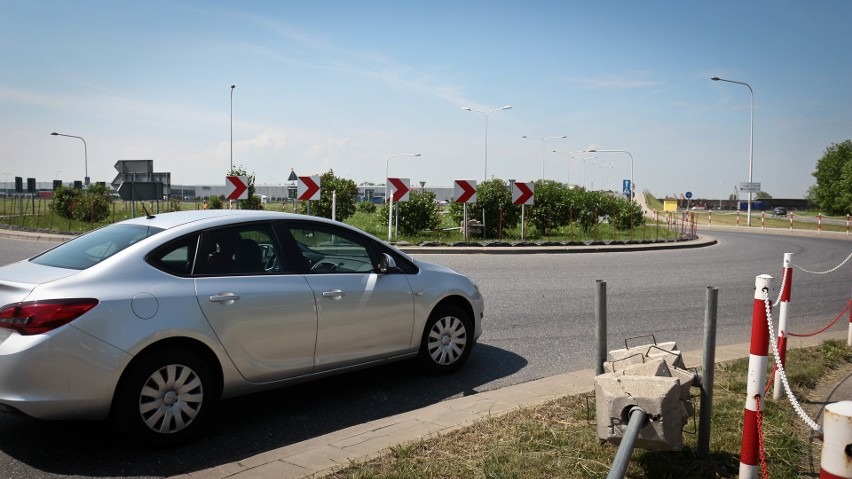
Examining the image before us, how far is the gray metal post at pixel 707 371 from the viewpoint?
3.99m

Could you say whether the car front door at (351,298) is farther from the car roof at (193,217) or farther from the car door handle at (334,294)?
the car roof at (193,217)

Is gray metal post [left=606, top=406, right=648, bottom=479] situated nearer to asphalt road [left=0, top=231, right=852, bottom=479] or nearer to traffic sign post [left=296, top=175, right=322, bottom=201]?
asphalt road [left=0, top=231, right=852, bottom=479]

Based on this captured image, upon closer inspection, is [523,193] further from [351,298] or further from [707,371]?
[707,371]

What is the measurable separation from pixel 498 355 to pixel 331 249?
2425mm

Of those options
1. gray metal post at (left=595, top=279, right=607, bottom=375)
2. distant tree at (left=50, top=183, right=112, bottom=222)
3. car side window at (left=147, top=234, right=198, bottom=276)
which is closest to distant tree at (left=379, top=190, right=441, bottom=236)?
distant tree at (left=50, top=183, right=112, bottom=222)

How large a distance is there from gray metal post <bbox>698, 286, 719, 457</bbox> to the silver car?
103 inches

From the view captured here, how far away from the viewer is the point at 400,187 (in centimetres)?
2247

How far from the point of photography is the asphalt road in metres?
4.52

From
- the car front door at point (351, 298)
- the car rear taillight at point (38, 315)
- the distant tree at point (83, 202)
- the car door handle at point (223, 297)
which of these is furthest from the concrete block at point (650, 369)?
the distant tree at point (83, 202)

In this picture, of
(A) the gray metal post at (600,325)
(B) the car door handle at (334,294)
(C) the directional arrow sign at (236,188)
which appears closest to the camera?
(A) the gray metal post at (600,325)

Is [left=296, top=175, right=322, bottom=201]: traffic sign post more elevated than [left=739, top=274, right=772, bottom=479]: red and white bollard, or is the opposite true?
[left=296, top=175, right=322, bottom=201]: traffic sign post

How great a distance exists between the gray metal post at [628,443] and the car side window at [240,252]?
2817mm

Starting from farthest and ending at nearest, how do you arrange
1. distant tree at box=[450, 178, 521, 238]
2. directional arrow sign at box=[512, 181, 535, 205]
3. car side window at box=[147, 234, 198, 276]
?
distant tree at box=[450, 178, 521, 238]
directional arrow sign at box=[512, 181, 535, 205]
car side window at box=[147, 234, 198, 276]

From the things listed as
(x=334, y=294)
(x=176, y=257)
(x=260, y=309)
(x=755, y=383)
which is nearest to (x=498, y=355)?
(x=334, y=294)
